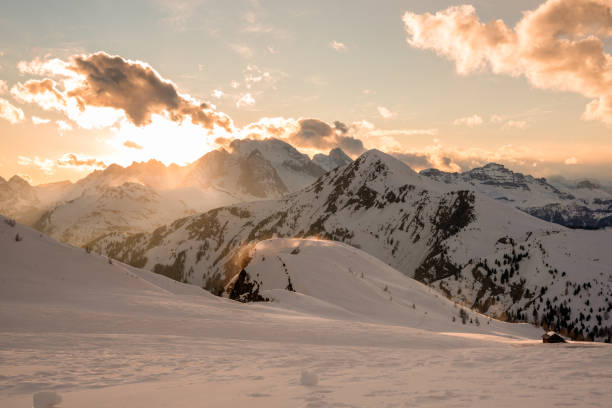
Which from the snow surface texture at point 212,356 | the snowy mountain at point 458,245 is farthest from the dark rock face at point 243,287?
the snow surface texture at point 212,356

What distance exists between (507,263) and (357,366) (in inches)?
3530

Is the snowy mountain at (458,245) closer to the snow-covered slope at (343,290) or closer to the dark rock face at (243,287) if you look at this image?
the dark rock face at (243,287)

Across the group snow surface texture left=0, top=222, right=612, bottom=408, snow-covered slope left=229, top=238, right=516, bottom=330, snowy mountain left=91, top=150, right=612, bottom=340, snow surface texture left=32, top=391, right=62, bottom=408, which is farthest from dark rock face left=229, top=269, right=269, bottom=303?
snow surface texture left=32, top=391, right=62, bottom=408

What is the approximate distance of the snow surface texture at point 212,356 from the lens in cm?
590

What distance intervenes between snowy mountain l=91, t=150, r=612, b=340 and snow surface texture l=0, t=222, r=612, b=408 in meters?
24.8

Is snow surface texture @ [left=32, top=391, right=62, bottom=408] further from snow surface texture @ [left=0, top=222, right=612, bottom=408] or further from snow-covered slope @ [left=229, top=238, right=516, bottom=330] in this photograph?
snow-covered slope @ [left=229, top=238, right=516, bottom=330]

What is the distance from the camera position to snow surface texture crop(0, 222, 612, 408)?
5.90 m

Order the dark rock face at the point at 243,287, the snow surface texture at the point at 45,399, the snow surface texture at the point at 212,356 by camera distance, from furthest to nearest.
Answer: the dark rock face at the point at 243,287 → the snow surface texture at the point at 212,356 → the snow surface texture at the point at 45,399

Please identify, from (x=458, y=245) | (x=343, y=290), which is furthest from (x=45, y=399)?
(x=458, y=245)

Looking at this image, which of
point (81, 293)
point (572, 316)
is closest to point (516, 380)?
point (81, 293)

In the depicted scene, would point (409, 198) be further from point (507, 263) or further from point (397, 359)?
point (397, 359)

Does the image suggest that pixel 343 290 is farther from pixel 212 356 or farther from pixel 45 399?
pixel 45 399

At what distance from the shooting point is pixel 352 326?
16.3 m

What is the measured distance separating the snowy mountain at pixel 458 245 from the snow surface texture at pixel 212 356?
2484 cm
